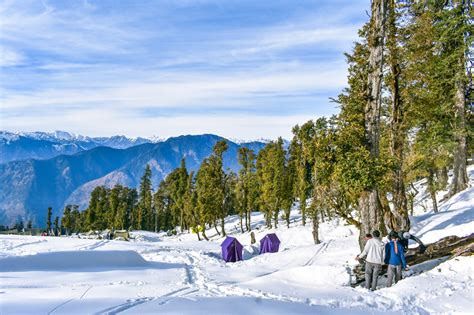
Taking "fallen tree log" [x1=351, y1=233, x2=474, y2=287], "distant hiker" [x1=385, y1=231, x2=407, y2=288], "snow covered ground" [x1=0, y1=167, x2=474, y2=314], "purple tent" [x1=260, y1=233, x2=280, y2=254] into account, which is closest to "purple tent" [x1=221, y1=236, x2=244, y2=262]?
"purple tent" [x1=260, y1=233, x2=280, y2=254]

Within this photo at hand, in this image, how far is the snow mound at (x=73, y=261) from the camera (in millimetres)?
16656

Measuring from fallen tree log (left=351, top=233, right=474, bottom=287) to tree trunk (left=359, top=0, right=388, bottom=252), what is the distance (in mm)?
1734

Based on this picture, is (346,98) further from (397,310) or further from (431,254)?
(397,310)

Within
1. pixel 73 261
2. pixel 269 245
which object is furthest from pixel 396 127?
pixel 73 261

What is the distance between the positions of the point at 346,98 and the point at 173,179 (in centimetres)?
6428

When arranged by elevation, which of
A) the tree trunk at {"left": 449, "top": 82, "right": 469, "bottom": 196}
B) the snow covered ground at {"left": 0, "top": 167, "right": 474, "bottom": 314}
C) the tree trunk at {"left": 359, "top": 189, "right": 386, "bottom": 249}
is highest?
the tree trunk at {"left": 449, "top": 82, "right": 469, "bottom": 196}

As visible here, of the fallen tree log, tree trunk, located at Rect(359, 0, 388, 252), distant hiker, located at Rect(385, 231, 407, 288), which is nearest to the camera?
distant hiker, located at Rect(385, 231, 407, 288)

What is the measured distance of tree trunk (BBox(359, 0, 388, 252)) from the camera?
14993mm

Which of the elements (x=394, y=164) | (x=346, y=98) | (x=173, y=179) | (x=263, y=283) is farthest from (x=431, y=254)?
(x=173, y=179)

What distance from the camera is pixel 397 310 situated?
31.1 ft

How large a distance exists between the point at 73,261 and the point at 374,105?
52.7 ft

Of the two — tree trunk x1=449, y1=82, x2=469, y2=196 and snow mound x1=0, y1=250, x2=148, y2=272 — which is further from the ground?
tree trunk x1=449, y1=82, x2=469, y2=196

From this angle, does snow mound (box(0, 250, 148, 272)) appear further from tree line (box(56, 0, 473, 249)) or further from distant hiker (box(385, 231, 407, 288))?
distant hiker (box(385, 231, 407, 288))

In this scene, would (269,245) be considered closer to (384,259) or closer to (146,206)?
(384,259)
